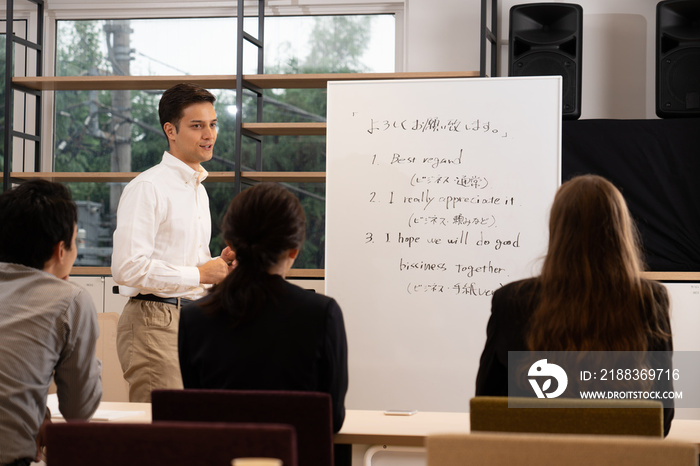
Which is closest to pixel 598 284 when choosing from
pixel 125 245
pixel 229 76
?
pixel 125 245

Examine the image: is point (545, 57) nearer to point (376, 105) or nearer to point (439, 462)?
point (376, 105)

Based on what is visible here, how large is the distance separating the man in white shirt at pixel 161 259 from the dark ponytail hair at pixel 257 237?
1.00 meters

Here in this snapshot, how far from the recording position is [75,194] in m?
4.99

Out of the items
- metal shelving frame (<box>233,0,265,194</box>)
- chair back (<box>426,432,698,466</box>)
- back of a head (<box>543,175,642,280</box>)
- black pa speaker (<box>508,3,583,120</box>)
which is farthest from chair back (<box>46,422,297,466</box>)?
black pa speaker (<box>508,3,583,120</box>)

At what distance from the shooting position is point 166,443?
43.5 inches

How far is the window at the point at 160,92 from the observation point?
4.80m

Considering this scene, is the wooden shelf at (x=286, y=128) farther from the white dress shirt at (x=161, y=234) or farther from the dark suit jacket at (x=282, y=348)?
the dark suit jacket at (x=282, y=348)

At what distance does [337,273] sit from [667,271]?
74.7 inches

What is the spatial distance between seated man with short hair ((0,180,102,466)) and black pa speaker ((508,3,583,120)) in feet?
10.1

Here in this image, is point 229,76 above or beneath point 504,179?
above

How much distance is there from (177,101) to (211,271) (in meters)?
0.69

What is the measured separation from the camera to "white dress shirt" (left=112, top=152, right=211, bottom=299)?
2.63m

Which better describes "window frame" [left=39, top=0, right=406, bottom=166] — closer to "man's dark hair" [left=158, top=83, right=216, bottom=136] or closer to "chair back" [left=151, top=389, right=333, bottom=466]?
"man's dark hair" [left=158, top=83, right=216, bottom=136]

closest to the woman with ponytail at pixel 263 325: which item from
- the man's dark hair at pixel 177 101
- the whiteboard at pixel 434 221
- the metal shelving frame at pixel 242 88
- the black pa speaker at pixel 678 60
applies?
the man's dark hair at pixel 177 101
